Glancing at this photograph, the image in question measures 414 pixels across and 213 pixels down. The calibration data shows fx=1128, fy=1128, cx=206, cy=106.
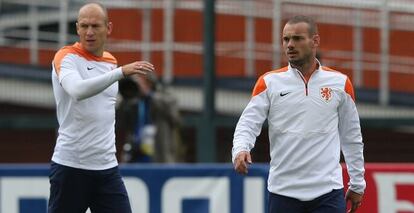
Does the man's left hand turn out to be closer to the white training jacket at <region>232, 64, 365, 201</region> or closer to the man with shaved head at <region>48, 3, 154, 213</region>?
the white training jacket at <region>232, 64, 365, 201</region>

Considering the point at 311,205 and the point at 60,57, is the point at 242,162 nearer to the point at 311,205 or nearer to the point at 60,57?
the point at 311,205

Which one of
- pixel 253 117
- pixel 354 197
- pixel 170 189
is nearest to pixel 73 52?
pixel 253 117

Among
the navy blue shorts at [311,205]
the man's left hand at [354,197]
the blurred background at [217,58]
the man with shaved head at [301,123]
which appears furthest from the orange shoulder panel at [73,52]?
the blurred background at [217,58]

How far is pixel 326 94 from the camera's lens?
6828 millimetres

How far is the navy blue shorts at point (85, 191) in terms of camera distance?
7664 millimetres

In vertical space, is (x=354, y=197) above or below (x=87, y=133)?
below

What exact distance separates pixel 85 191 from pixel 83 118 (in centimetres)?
52

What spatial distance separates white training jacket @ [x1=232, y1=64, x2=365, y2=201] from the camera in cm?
677

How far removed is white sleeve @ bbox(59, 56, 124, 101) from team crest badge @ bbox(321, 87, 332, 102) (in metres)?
1.25

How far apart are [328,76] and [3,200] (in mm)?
4579

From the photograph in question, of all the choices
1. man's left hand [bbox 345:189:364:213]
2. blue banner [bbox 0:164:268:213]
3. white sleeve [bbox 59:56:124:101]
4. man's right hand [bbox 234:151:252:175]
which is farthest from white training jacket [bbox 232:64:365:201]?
blue banner [bbox 0:164:268:213]

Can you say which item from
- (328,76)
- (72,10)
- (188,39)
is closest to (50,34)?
(72,10)

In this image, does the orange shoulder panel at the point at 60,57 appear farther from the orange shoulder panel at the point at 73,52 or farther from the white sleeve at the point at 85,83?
the white sleeve at the point at 85,83

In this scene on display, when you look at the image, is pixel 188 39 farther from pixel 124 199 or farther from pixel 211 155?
pixel 124 199
